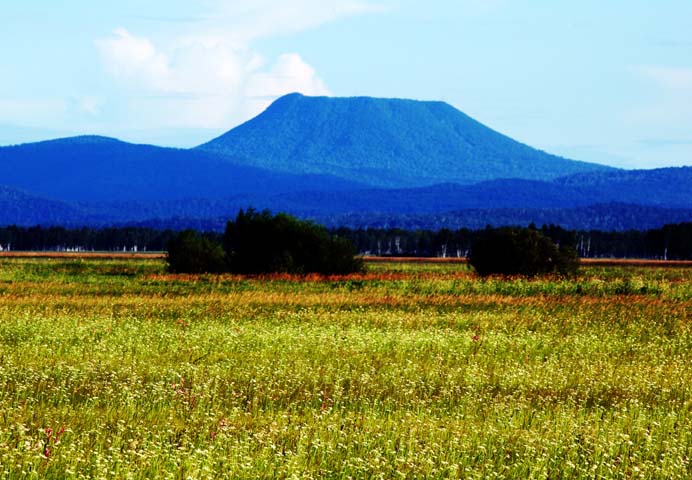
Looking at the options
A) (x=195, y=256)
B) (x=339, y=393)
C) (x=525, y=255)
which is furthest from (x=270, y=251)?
(x=339, y=393)

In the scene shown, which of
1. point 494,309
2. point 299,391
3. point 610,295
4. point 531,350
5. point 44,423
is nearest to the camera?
point 44,423

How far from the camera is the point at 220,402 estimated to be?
17031 millimetres

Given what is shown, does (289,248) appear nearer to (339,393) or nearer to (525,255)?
(525,255)

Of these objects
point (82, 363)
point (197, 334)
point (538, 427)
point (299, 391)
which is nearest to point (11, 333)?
point (197, 334)

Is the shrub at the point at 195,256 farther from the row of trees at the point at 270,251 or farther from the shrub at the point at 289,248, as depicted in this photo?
the shrub at the point at 289,248

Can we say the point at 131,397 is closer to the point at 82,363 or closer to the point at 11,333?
the point at 82,363

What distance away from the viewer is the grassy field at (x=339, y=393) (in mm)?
13211

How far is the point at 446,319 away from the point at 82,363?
16584mm

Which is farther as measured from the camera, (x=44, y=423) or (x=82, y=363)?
(x=82, y=363)

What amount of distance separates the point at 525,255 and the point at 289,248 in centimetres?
1538

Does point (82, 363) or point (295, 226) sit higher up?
point (295, 226)

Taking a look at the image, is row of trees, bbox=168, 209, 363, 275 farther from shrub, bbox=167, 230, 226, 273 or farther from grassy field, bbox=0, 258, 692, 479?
grassy field, bbox=0, 258, 692, 479

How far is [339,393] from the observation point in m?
18.1

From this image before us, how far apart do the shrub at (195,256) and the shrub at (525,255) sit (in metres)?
18.1
